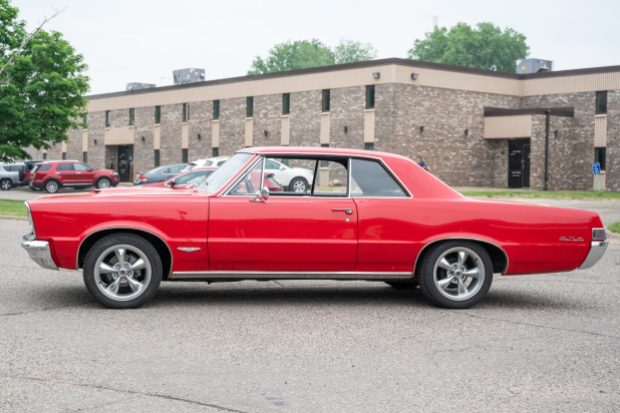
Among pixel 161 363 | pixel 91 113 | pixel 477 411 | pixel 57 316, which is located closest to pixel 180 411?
pixel 161 363

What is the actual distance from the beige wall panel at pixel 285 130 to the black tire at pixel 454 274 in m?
41.4

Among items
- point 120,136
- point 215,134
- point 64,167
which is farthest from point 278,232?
point 120,136

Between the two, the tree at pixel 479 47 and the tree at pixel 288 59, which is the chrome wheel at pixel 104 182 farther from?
the tree at pixel 288 59

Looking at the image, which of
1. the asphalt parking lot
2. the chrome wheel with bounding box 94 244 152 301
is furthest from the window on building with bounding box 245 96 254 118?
the chrome wheel with bounding box 94 244 152 301

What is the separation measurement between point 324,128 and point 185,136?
43.1 ft

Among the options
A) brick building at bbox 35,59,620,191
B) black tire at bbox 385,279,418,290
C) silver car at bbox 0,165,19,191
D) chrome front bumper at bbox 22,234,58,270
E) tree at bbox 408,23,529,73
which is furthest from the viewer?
tree at bbox 408,23,529,73

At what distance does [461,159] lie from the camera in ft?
152

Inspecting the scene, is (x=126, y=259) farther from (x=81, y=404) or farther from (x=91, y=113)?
(x=91, y=113)

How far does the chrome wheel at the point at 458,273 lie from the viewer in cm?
856

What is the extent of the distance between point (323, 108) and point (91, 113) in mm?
24702

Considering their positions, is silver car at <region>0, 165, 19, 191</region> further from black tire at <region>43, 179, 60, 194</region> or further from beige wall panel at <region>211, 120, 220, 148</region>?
beige wall panel at <region>211, 120, 220, 148</region>

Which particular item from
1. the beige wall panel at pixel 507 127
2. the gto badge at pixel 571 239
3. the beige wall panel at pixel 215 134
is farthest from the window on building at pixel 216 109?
the gto badge at pixel 571 239

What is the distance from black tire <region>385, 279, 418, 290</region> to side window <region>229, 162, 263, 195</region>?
202 cm

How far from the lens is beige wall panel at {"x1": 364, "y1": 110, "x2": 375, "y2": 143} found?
4425 centimetres
